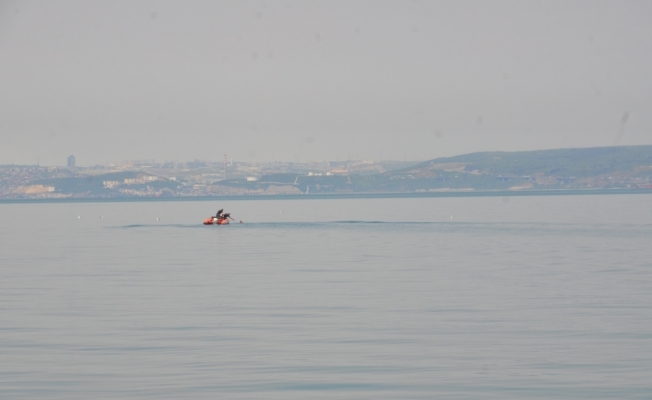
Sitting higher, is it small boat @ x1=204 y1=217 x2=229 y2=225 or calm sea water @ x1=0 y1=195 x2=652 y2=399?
calm sea water @ x1=0 y1=195 x2=652 y2=399

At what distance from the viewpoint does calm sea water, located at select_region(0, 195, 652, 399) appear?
67.2ft

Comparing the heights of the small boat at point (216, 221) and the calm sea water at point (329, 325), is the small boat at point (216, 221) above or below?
below

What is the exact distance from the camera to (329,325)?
28.0 m

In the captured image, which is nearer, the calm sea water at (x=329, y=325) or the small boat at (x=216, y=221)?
the calm sea water at (x=329, y=325)

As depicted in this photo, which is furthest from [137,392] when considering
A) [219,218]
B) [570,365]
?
[219,218]

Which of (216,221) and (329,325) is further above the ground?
(329,325)

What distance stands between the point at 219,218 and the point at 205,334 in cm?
7594

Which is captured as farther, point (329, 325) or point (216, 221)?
point (216, 221)

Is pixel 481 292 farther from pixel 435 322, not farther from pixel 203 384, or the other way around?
pixel 203 384

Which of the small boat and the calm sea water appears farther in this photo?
the small boat

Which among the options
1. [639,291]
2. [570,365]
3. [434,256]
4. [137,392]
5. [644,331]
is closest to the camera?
[137,392]

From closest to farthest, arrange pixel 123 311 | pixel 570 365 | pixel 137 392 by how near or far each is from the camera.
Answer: pixel 137 392
pixel 570 365
pixel 123 311

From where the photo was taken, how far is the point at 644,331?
2609 cm

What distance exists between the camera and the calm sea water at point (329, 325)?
67.2 feet
